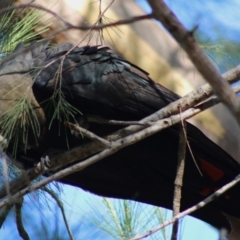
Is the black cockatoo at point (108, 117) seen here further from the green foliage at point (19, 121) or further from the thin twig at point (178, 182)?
the thin twig at point (178, 182)

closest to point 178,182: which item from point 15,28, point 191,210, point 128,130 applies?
point 191,210

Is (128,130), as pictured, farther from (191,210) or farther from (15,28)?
(15,28)

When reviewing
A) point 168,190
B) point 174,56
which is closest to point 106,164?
point 168,190

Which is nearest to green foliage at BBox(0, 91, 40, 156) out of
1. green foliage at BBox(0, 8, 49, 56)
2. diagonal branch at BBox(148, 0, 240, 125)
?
green foliage at BBox(0, 8, 49, 56)

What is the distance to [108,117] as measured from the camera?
9.11 ft

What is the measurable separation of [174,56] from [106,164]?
2.44 feet

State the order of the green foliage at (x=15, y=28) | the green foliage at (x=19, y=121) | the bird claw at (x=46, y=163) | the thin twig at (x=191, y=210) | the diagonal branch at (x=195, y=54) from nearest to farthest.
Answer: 1. the diagonal branch at (x=195, y=54)
2. the thin twig at (x=191, y=210)
3. the green foliage at (x=19, y=121)
4. the bird claw at (x=46, y=163)
5. the green foliage at (x=15, y=28)

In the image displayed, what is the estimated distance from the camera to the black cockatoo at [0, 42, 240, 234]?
105 inches

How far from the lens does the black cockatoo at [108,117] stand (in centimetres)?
266

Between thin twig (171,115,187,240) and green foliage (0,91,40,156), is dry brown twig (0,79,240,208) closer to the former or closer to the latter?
thin twig (171,115,187,240)

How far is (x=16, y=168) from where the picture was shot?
2.93 meters

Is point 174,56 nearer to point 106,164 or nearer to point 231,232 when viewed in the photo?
point 106,164

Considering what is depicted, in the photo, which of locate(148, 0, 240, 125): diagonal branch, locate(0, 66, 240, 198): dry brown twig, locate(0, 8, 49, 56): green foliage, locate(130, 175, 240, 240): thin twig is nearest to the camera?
locate(148, 0, 240, 125): diagonal branch

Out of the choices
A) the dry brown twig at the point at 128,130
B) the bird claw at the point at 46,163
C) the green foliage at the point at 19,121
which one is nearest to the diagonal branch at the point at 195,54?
the dry brown twig at the point at 128,130
